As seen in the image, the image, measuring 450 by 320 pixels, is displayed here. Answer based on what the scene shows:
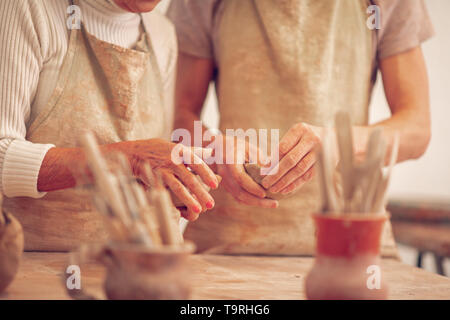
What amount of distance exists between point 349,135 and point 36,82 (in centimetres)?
88

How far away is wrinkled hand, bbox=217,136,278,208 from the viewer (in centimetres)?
127

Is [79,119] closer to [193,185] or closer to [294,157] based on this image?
[193,185]

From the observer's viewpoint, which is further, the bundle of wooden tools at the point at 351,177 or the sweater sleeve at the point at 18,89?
the sweater sleeve at the point at 18,89

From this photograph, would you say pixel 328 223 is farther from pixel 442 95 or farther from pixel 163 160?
pixel 442 95

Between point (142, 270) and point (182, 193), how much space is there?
0.47m

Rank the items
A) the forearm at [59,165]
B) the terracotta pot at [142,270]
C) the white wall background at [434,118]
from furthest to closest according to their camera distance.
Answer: the white wall background at [434,118] < the forearm at [59,165] < the terracotta pot at [142,270]

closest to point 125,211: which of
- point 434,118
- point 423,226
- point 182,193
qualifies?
point 182,193

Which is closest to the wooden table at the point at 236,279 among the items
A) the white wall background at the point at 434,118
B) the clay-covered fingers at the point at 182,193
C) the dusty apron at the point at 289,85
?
the clay-covered fingers at the point at 182,193

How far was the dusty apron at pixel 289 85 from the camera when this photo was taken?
5.18 feet

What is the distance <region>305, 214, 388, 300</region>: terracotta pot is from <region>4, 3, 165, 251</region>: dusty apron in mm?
751

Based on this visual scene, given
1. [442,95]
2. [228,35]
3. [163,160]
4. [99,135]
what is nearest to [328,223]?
[163,160]

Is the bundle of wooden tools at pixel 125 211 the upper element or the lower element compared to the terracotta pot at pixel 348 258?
upper

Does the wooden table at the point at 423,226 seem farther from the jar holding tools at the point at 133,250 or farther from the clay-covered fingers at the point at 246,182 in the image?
the jar holding tools at the point at 133,250

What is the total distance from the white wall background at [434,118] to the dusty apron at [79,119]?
2.08 m
